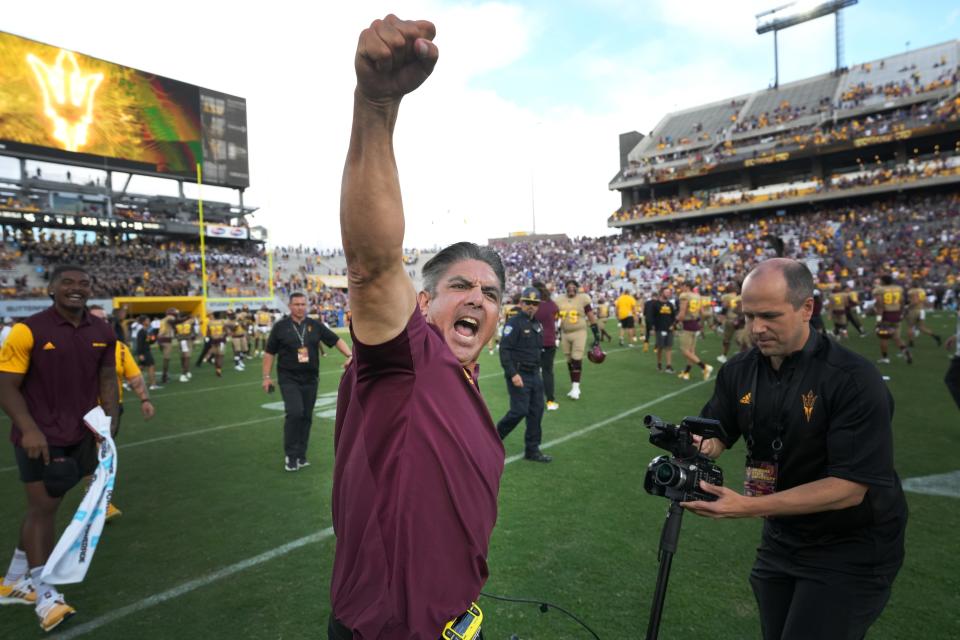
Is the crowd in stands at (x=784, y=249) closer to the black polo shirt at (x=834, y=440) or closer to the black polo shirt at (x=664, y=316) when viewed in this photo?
the black polo shirt at (x=664, y=316)

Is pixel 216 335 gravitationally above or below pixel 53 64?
below

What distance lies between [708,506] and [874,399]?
2.70 ft

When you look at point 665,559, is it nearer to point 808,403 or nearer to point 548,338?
point 808,403

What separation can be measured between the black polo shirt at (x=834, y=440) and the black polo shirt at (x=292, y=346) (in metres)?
5.80

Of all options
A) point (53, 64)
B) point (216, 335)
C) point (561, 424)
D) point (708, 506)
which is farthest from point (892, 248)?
point (53, 64)

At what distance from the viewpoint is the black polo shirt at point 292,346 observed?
22.8 feet

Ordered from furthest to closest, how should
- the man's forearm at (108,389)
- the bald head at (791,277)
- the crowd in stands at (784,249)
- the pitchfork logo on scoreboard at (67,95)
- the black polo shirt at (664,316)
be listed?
the pitchfork logo on scoreboard at (67,95) < the crowd in stands at (784,249) < the black polo shirt at (664,316) < the man's forearm at (108,389) < the bald head at (791,277)

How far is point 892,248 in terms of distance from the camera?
35.0m

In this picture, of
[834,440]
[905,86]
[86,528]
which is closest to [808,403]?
[834,440]

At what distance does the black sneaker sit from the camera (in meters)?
6.64

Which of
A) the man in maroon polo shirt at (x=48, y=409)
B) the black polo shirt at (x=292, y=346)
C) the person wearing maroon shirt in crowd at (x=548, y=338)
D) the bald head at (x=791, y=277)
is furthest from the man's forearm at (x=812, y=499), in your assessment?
the person wearing maroon shirt in crowd at (x=548, y=338)

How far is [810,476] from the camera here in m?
2.19

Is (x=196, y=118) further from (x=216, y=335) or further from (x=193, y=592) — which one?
(x=193, y=592)

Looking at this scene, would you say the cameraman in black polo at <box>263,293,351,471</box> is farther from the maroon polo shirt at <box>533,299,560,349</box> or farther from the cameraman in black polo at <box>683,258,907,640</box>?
the cameraman in black polo at <box>683,258,907,640</box>
